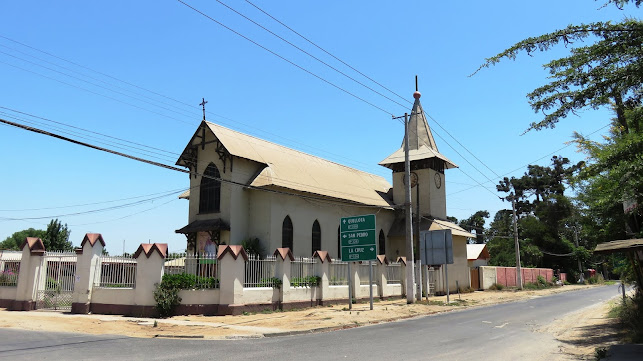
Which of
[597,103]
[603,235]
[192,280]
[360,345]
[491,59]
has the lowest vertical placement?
[360,345]

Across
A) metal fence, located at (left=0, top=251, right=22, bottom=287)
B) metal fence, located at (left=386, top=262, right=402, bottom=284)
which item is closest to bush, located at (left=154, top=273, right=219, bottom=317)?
metal fence, located at (left=0, top=251, right=22, bottom=287)

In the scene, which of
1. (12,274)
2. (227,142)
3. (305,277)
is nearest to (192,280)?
(305,277)

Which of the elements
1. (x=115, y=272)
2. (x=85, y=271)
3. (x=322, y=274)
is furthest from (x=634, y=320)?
(x=85, y=271)

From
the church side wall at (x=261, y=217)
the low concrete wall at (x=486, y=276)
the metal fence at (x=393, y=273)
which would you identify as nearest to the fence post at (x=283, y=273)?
the church side wall at (x=261, y=217)

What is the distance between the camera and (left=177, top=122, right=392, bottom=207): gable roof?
1086 inches

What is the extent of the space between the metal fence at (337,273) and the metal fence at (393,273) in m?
3.95

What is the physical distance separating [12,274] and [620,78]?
2298cm

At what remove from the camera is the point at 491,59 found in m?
8.14

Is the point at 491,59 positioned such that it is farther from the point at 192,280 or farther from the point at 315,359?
the point at 192,280

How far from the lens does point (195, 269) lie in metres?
18.6

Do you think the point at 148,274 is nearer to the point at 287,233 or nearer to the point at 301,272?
the point at 301,272

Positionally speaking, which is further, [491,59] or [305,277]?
[305,277]

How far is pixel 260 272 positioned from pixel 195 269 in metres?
2.68

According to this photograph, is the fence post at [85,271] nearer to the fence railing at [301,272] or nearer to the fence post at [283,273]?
the fence post at [283,273]
